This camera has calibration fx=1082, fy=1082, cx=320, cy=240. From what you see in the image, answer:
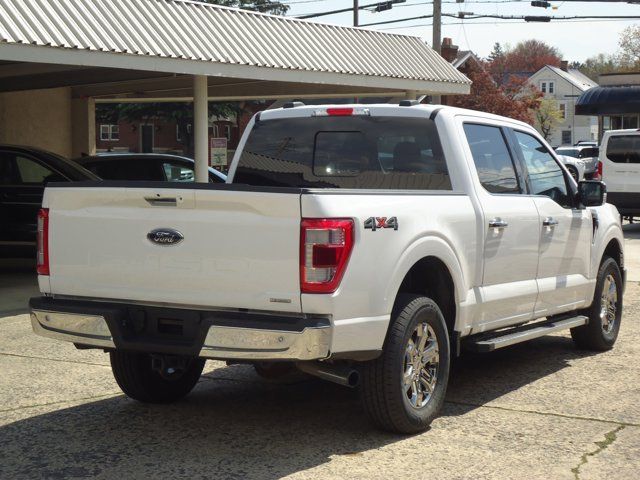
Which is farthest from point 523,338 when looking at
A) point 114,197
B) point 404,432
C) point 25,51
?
point 25,51

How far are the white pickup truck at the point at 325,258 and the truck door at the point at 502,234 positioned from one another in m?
0.02

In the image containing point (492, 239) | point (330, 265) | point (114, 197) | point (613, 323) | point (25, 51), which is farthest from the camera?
point (25, 51)

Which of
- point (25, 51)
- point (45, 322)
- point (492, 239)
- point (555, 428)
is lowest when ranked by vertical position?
point (555, 428)

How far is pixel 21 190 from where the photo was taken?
14.4 m

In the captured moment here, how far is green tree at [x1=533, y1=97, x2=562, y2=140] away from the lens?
307 ft

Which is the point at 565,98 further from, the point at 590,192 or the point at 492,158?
the point at 492,158

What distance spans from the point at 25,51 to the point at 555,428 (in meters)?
8.09

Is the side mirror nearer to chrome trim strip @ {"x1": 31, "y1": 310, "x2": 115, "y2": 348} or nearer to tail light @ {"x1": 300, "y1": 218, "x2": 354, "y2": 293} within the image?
tail light @ {"x1": 300, "y1": 218, "x2": 354, "y2": 293}

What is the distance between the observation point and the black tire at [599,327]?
8.75 m

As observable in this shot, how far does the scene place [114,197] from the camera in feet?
19.4

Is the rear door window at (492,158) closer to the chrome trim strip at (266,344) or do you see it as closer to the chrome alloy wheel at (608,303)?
the chrome alloy wheel at (608,303)

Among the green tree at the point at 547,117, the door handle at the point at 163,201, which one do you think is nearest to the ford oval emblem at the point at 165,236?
the door handle at the point at 163,201

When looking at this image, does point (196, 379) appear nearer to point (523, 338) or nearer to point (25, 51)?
point (523, 338)

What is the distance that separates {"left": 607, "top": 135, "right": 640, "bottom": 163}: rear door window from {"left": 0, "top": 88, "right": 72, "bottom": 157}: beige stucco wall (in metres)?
11.3
